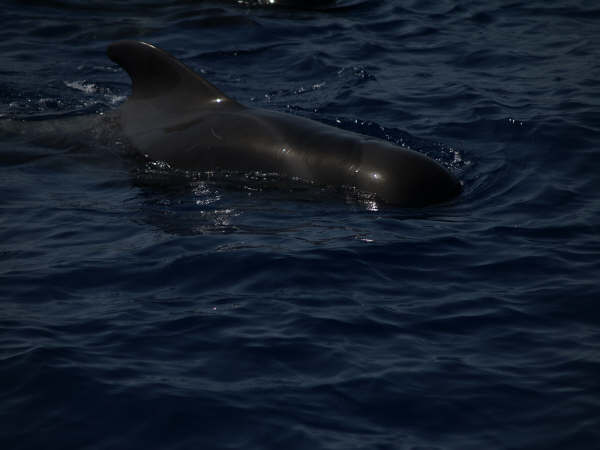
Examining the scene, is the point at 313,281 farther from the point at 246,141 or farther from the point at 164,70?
the point at 164,70

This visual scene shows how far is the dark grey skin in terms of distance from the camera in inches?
371

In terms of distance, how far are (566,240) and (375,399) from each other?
343cm

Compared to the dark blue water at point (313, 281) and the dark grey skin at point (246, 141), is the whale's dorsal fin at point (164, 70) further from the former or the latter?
the dark blue water at point (313, 281)

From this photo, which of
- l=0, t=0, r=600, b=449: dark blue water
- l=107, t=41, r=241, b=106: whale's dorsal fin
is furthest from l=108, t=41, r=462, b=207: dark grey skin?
l=0, t=0, r=600, b=449: dark blue water

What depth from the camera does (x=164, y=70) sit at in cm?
1068

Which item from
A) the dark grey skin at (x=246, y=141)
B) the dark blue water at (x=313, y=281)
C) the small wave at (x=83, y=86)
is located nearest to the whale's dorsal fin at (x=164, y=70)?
the dark grey skin at (x=246, y=141)

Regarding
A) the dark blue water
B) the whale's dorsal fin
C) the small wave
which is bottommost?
the dark blue water

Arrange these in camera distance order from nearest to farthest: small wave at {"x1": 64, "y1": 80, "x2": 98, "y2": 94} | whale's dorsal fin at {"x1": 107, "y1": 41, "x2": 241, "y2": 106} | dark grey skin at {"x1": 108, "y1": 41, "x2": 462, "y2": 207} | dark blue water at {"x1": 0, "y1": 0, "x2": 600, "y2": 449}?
dark blue water at {"x1": 0, "y1": 0, "x2": 600, "y2": 449}
dark grey skin at {"x1": 108, "y1": 41, "x2": 462, "y2": 207}
whale's dorsal fin at {"x1": 107, "y1": 41, "x2": 241, "y2": 106}
small wave at {"x1": 64, "y1": 80, "x2": 98, "y2": 94}

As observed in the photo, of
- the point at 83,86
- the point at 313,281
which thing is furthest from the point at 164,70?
the point at 313,281

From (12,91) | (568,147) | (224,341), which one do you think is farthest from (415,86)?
(224,341)

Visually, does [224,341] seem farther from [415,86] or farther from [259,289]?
[415,86]

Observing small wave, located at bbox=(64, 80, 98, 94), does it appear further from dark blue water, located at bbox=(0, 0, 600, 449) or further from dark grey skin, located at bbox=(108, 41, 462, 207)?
dark grey skin, located at bbox=(108, 41, 462, 207)

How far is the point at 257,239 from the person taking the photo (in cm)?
833

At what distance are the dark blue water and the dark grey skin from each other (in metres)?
0.22
